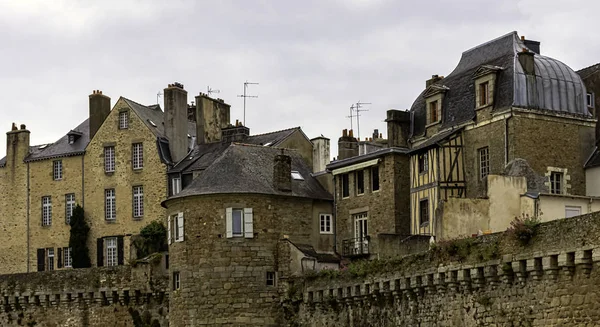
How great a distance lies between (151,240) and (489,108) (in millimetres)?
17291

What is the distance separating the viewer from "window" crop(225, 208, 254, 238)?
46000 millimetres

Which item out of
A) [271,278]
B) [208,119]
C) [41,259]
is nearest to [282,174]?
[271,278]

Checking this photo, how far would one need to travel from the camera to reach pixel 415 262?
38.6 metres

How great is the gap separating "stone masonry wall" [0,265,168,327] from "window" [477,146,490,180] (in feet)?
42.8

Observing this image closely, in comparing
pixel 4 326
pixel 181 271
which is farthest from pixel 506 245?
pixel 4 326

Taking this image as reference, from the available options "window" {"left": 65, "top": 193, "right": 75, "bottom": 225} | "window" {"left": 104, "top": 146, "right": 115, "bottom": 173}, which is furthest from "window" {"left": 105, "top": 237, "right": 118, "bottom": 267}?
"window" {"left": 104, "top": 146, "right": 115, "bottom": 173}

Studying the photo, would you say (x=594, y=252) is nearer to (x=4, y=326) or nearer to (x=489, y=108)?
(x=489, y=108)

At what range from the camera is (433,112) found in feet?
162

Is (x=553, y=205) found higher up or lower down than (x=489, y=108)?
lower down

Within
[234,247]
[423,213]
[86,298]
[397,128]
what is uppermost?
[397,128]

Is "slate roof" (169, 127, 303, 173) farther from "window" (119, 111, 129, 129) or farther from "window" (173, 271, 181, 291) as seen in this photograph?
"window" (173, 271, 181, 291)

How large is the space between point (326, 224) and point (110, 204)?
45.0 ft

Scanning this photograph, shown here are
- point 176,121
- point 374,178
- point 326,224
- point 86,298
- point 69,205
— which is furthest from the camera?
point 69,205

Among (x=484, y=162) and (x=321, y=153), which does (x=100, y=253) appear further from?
(x=484, y=162)
